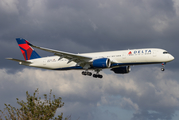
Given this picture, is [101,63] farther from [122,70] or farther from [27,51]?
[27,51]

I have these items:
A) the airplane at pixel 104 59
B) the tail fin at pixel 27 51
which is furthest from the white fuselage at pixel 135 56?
the tail fin at pixel 27 51

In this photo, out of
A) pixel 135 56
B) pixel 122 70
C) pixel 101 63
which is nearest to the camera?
pixel 135 56

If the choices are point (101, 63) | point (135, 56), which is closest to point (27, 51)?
point (101, 63)

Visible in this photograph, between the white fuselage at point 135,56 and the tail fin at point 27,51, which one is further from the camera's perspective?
the tail fin at point 27,51

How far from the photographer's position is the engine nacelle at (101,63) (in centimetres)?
5447

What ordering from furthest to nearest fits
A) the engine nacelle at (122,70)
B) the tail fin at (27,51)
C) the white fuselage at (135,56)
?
the tail fin at (27,51), the engine nacelle at (122,70), the white fuselage at (135,56)

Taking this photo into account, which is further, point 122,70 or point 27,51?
point 27,51

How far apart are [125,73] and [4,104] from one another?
145 feet

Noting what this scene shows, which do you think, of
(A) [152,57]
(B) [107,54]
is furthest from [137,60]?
(B) [107,54]

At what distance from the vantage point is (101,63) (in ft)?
179

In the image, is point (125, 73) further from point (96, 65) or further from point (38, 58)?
point (38, 58)

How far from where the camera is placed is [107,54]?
190ft

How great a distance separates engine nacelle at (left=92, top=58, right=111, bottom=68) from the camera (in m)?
54.5

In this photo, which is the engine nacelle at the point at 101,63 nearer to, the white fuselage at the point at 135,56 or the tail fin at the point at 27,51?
the white fuselage at the point at 135,56
